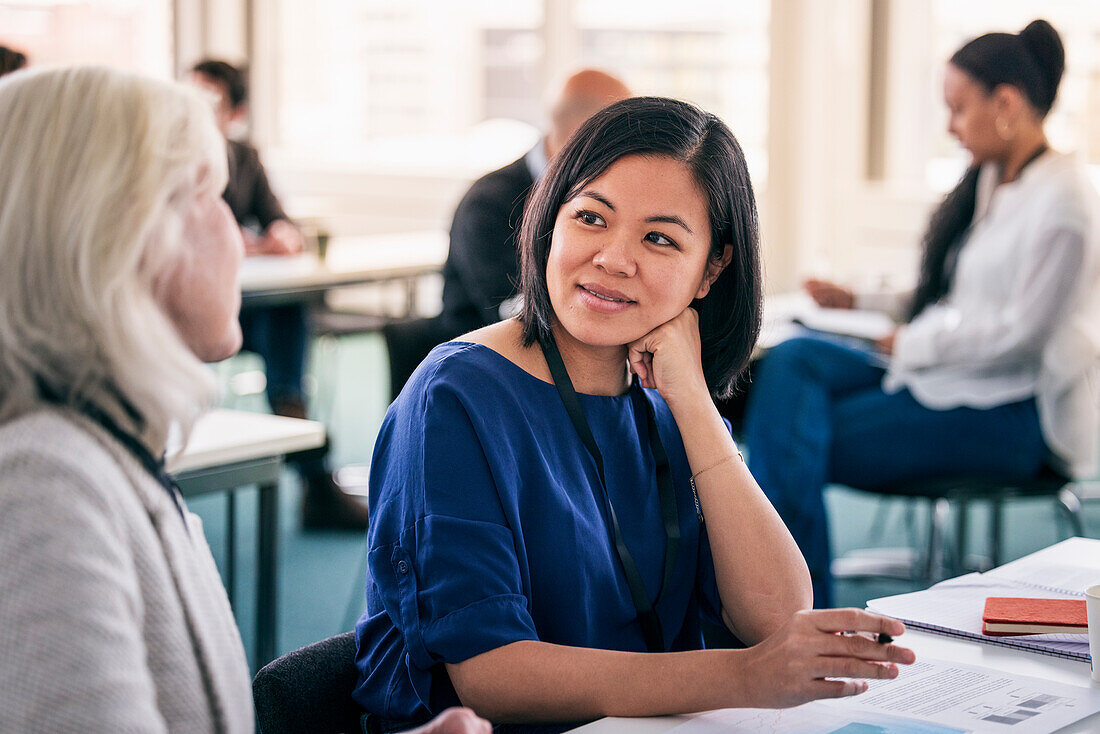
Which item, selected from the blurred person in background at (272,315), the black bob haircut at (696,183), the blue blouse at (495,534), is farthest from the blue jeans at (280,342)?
the blue blouse at (495,534)

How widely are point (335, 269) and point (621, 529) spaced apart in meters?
2.98

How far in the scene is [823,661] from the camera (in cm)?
108

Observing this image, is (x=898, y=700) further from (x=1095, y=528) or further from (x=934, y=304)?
(x=1095, y=528)

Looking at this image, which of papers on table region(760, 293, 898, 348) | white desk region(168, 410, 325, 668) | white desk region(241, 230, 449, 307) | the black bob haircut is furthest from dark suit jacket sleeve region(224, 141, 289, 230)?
the black bob haircut

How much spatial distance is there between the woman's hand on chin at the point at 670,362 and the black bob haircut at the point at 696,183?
9cm

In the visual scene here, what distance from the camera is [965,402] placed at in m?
2.83

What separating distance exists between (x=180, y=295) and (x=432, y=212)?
21.9ft

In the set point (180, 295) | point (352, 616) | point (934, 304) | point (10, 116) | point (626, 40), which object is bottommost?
point (352, 616)

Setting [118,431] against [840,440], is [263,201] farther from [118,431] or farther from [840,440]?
[118,431]

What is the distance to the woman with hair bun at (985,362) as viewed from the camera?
109 inches

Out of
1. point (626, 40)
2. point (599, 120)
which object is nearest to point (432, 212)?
point (626, 40)

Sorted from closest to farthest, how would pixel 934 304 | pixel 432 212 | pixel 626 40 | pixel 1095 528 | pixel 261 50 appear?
pixel 934 304 < pixel 1095 528 < pixel 626 40 < pixel 432 212 < pixel 261 50

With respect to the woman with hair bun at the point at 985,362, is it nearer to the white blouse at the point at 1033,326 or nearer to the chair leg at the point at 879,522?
the white blouse at the point at 1033,326

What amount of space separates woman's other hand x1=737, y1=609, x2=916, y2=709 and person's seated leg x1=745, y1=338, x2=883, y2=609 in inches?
66.9
